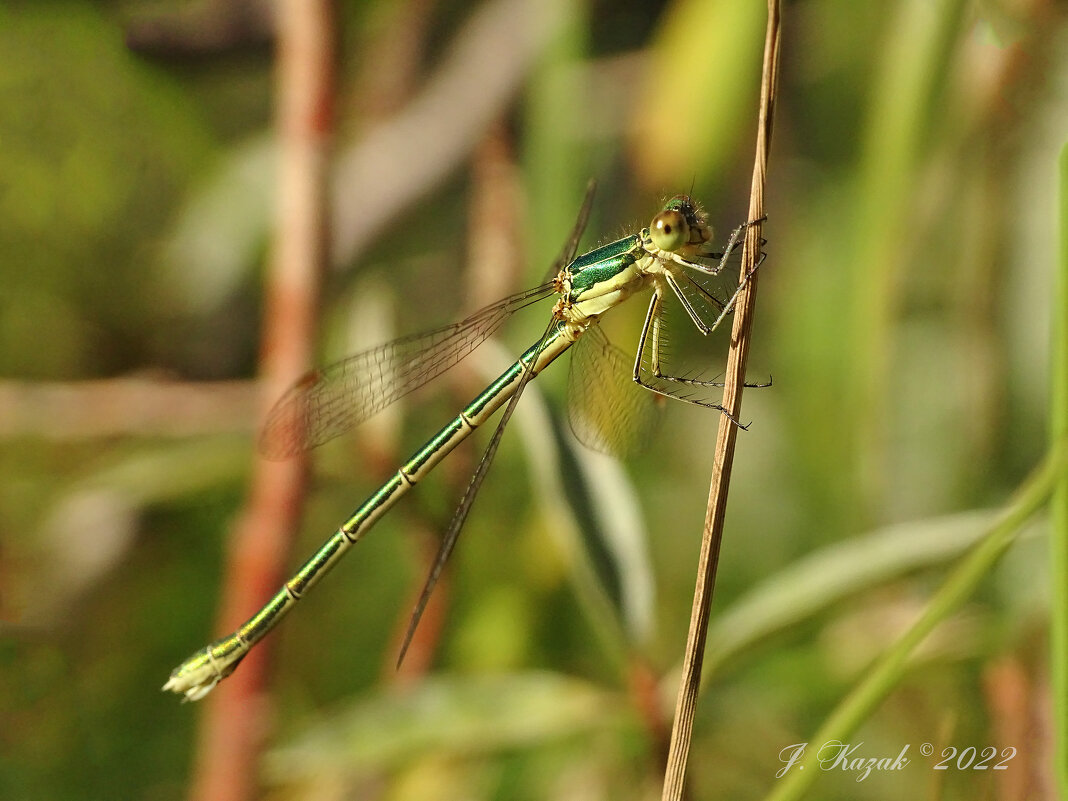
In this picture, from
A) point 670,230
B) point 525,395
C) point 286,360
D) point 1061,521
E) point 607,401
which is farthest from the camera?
point 286,360

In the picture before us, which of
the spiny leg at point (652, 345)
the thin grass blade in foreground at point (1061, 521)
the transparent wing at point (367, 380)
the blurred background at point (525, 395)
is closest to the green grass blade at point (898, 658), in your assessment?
the thin grass blade in foreground at point (1061, 521)

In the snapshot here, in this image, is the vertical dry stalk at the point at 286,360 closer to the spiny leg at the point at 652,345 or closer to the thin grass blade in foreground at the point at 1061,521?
the spiny leg at the point at 652,345

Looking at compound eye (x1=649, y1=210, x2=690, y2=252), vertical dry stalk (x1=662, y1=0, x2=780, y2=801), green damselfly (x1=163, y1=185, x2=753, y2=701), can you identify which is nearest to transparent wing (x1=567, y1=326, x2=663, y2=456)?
green damselfly (x1=163, y1=185, x2=753, y2=701)

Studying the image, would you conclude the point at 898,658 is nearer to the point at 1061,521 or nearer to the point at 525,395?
the point at 1061,521

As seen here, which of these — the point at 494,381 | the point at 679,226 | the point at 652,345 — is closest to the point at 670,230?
the point at 679,226

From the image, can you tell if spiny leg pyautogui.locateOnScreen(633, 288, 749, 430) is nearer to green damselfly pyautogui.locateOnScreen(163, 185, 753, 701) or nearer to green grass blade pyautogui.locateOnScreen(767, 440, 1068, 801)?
green damselfly pyautogui.locateOnScreen(163, 185, 753, 701)

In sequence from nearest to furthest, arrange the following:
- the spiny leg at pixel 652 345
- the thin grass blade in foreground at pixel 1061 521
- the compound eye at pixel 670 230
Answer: the thin grass blade in foreground at pixel 1061 521
the compound eye at pixel 670 230
the spiny leg at pixel 652 345

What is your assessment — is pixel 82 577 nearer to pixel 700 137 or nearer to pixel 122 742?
pixel 122 742
